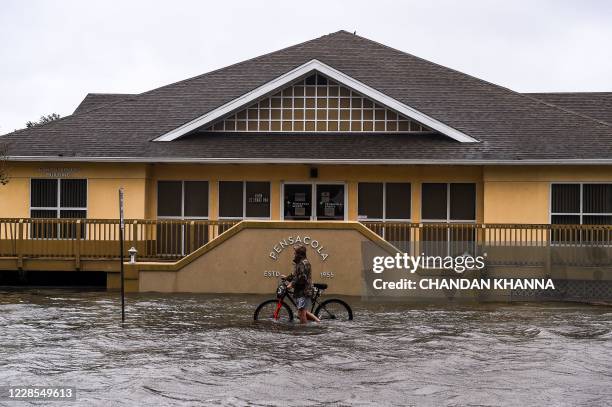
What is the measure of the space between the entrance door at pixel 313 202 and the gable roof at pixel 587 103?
33.9 ft

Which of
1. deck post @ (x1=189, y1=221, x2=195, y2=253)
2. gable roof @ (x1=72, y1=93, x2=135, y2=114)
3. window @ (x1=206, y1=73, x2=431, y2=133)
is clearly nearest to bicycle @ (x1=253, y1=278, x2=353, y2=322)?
deck post @ (x1=189, y1=221, x2=195, y2=253)

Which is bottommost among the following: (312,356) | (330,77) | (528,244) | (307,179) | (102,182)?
(312,356)

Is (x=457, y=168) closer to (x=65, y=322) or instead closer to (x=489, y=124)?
(x=489, y=124)

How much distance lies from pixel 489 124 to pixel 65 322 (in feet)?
49.2

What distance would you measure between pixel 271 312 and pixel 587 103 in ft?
62.3

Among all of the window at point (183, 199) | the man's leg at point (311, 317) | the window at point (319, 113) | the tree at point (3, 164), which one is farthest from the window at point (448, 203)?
the tree at point (3, 164)

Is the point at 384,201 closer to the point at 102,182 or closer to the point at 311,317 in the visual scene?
the point at 102,182

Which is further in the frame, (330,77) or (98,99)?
(98,99)

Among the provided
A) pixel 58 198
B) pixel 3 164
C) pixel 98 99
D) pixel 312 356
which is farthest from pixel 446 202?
pixel 98 99

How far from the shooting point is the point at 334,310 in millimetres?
18203

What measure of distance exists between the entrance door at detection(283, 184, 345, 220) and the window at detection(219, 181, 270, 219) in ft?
2.13

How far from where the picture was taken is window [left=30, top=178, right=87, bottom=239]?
88.5ft

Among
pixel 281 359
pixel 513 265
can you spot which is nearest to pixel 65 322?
pixel 281 359

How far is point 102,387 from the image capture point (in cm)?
1141
